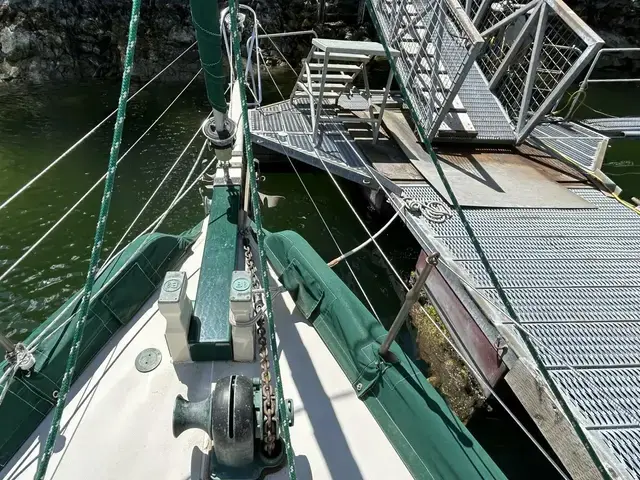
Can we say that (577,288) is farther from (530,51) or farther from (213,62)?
(530,51)

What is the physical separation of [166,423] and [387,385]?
151cm

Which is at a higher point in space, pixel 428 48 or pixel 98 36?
pixel 428 48

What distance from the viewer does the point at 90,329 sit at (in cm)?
288

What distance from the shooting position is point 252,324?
2.70 meters

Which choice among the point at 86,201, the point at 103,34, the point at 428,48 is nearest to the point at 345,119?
the point at 428,48

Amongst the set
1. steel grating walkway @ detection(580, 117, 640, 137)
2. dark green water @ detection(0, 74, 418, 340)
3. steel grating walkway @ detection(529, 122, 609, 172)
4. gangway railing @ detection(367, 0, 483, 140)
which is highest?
gangway railing @ detection(367, 0, 483, 140)

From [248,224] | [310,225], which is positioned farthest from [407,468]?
[310,225]

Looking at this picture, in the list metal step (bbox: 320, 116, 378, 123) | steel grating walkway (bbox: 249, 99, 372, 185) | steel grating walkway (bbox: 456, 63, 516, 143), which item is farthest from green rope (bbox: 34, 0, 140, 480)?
steel grating walkway (bbox: 456, 63, 516, 143)

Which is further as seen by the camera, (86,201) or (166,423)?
(86,201)

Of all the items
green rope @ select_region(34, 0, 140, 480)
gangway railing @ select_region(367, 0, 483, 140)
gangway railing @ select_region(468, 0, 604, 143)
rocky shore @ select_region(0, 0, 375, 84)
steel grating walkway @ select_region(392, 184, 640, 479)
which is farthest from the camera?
rocky shore @ select_region(0, 0, 375, 84)

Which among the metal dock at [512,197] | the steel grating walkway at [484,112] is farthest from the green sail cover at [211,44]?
the steel grating walkway at [484,112]

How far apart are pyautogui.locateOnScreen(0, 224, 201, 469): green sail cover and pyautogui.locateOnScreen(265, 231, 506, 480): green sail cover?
116 cm

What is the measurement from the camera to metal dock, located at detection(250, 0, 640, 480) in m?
3.24

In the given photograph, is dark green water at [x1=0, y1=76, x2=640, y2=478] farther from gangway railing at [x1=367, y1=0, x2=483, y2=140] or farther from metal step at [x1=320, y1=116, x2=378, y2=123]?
gangway railing at [x1=367, y1=0, x2=483, y2=140]
